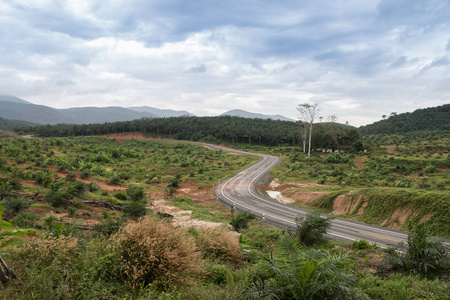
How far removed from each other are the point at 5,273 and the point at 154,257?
296 cm

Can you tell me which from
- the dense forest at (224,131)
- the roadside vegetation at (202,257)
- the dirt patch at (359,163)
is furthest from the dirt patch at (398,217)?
the dense forest at (224,131)

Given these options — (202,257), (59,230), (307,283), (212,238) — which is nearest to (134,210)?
(59,230)

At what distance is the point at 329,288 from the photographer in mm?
4094

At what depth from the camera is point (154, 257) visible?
215 inches

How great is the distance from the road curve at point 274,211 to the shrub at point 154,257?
798 centimetres

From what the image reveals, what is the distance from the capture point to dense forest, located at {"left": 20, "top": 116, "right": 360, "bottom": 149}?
7975 cm

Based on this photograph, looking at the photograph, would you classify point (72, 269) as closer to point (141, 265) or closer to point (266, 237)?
point (141, 265)

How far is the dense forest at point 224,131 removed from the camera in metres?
Result: 79.8

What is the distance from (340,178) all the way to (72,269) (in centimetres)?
4359

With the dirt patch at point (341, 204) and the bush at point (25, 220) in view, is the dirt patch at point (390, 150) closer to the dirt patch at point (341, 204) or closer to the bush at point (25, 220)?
the dirt patch at point (341, 204)

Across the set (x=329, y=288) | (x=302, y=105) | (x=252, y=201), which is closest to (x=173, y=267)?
(x=329, y=288)

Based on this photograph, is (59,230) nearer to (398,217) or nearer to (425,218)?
(425,218)

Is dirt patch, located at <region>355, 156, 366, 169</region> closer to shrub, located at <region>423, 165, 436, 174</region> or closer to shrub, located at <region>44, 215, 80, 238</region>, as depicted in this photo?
shrub, located at <region>423, 165, 436, 174</region>

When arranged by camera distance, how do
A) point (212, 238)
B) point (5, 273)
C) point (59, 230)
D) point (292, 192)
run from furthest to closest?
point (292, 192), point (212, 238), point (59, 230), point (5, 273)
